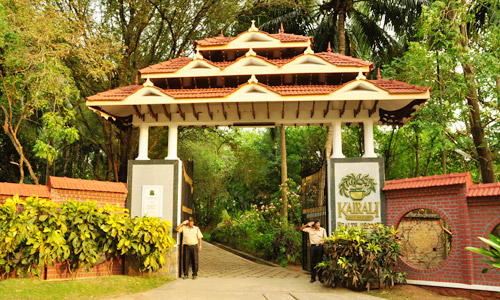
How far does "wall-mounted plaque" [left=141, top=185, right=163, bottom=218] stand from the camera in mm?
10547

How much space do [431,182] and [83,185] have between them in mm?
7426

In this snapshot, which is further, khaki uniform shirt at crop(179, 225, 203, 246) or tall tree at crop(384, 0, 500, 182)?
tall tree at crop(384, 0, 500, 182)

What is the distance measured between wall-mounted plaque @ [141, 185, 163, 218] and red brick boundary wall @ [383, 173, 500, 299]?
5.60m

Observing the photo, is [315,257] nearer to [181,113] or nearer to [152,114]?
[181,113]

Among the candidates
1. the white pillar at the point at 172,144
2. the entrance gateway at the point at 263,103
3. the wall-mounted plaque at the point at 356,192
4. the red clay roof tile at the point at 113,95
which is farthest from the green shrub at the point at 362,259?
the red clay roof tile at the point at 113,95

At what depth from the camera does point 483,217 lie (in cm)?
855

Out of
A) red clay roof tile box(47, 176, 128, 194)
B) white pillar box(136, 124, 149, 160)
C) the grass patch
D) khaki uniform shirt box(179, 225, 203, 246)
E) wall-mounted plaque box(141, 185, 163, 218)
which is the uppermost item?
white pillar box(136, 124, 149, 160)

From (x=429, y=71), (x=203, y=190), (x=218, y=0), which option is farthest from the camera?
(x=203, y=190)

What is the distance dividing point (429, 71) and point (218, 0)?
7471 millimetres

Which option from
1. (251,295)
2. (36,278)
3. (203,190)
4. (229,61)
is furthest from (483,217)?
(203,190)

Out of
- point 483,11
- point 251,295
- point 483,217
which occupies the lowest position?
point 251,295

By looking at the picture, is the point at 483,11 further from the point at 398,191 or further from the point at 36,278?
the point at 36,278

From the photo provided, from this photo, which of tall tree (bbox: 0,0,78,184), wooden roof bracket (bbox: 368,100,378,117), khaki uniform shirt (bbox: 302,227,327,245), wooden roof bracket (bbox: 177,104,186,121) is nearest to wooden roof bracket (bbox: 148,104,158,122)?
wooden roof bracket (bbox: 177,104,186,121)

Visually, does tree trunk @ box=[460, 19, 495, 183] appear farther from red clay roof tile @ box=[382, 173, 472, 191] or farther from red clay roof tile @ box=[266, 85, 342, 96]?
red clay roof tile @ box=[266, 85, 342, 96]
